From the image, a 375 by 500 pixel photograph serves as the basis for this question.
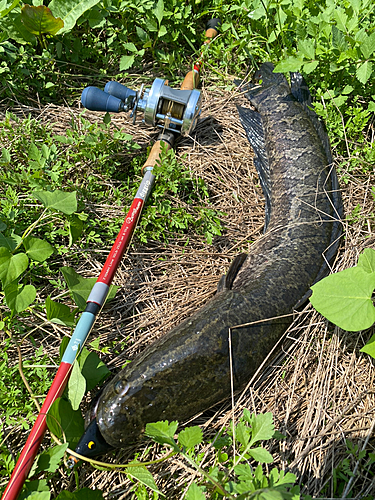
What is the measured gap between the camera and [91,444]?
7.19ft

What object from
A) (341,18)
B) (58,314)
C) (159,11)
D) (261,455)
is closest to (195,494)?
(261,455)

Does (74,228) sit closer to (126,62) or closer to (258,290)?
(258,290)

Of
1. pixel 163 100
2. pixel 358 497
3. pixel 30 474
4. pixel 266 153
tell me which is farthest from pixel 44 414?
pixel 266 153

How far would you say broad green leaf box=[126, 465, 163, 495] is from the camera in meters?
1.92

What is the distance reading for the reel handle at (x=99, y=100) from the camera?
303 centimetres

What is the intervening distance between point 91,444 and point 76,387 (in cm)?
31

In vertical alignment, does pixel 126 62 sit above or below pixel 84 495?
above

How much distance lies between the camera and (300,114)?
11.4 ft

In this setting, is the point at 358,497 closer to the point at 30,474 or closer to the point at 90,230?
the point at 30,474

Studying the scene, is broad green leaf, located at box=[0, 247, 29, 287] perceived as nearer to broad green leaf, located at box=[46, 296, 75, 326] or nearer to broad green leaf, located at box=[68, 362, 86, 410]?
broad green leaf, located at box=[46, 296, 75, 326]

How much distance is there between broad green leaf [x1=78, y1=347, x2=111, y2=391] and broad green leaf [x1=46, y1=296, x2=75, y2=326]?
196 mm

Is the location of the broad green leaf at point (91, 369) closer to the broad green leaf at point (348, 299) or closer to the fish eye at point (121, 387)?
the fish eye at point (121, 387)

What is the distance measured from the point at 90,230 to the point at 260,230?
4.29ft

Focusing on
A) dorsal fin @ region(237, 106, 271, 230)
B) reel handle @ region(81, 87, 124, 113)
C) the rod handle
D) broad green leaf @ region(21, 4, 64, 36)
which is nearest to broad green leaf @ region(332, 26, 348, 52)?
dorsal fin @ region(237, 106, 271, 230)
